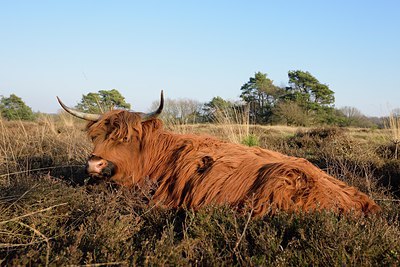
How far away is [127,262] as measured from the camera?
2.54 metres

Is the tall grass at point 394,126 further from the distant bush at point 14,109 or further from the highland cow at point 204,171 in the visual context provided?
the distant bush at point 14,109

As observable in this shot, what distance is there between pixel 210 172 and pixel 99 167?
1297 millimetres

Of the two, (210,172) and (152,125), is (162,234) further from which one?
(152,125)

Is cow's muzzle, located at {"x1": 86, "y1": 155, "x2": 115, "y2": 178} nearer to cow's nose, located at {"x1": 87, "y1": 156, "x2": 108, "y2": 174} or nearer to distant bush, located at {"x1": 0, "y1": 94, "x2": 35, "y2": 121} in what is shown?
cow's nose, located at {"x1": 87, "y1": 156, "x2": 108, "y2": 174}

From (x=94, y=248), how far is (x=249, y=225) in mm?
1213

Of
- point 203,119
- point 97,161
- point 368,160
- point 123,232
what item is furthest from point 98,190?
point 203,119

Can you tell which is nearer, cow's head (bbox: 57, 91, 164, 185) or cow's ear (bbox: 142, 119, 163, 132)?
cow's head (bbox: 57, 91, 164, 185)

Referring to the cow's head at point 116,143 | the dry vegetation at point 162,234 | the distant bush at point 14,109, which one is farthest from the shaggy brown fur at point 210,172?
the distant bush at point 14,109

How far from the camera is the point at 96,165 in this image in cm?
448

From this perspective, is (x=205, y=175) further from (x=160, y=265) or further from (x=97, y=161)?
(x=160, y=265)

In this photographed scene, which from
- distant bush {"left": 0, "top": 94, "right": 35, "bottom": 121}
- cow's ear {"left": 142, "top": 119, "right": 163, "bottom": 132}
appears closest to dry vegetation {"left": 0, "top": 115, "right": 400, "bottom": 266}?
cow's ear {"left": 142, "top": 119, "right": 163, "bottom": 132}

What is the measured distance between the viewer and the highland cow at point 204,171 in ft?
12.1

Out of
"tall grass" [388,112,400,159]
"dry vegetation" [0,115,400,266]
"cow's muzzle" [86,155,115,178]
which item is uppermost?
"tall grass" [388,112,400,159]

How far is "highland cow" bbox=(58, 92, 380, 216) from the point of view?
369 cm
